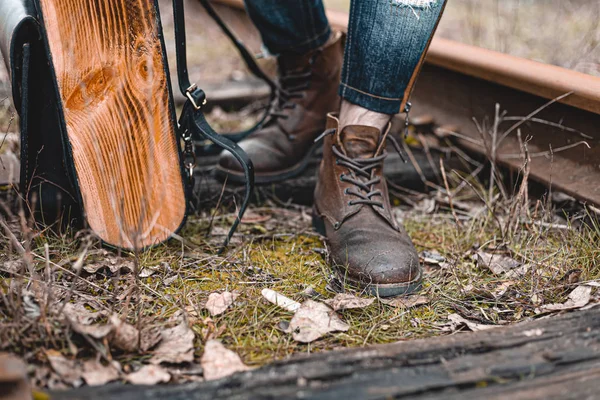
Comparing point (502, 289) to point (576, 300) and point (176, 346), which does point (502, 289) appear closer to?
point (576, 300)

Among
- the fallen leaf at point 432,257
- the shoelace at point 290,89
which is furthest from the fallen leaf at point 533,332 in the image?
the shoelace at point 290,89

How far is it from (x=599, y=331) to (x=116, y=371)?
1152 millimetres

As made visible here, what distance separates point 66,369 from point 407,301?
967 mm

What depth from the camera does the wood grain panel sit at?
5.64 feet

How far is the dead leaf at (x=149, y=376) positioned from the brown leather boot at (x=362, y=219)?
2.29 ft

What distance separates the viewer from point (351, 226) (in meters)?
1.95

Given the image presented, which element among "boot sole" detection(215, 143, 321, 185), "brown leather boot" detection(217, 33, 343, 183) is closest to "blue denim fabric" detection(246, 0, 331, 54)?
"brown leather boot" detection(217, 33, 343, 183)

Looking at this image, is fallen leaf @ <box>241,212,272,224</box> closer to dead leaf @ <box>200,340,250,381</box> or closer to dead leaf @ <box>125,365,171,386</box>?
dead leaf @ <box>200,340,250,381</box>

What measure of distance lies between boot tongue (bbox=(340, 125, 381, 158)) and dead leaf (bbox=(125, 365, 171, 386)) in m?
0.98

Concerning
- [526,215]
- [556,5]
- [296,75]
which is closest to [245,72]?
[296,75]

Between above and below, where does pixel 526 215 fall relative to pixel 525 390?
below

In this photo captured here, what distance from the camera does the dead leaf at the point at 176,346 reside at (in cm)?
139

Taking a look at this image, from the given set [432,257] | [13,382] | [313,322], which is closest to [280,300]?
[313,322]

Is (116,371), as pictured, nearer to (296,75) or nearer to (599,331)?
(599,331)
